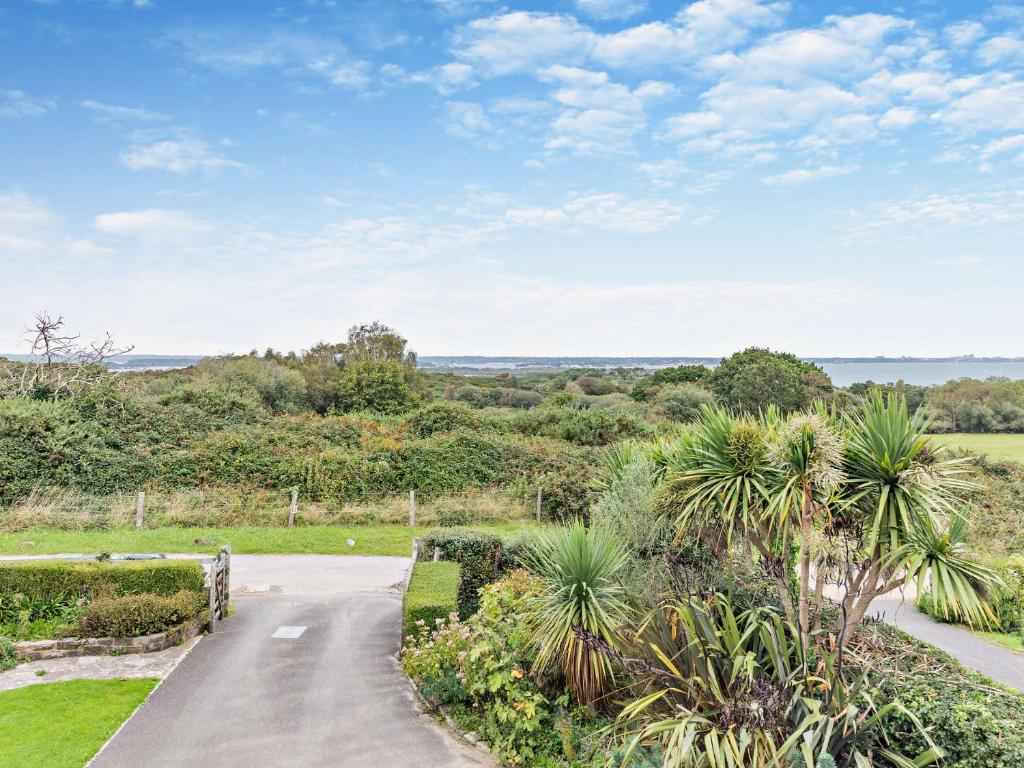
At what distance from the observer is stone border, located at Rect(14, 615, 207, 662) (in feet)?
29.3

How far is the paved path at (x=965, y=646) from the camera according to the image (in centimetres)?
875

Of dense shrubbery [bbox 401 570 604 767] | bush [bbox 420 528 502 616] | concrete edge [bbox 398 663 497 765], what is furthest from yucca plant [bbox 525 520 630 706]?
bush [bbox 420 528 502 616]

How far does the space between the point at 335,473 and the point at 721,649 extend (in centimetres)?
1687

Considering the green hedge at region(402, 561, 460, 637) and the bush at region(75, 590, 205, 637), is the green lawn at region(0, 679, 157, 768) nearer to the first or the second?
the bush at region(75, 590, 205, 637)

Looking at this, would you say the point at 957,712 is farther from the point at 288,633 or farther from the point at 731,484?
the point at 288,633

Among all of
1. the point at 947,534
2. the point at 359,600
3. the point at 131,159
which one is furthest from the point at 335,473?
the point at 947,534

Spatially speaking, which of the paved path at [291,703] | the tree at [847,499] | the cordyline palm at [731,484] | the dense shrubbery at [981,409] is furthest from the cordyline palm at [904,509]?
the dense shrubbery at [981,409]

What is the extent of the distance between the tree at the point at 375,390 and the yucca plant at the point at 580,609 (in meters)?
25.9

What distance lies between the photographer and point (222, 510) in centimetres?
1900

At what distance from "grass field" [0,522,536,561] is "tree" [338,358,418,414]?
14.4m

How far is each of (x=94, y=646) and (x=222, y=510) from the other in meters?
10.2

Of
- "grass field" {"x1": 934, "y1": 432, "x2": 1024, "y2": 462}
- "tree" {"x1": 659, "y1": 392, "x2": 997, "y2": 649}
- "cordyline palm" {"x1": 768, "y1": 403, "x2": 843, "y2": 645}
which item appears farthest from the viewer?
"grass field" {"x1": 934, "y1": 432, "x2": 1024, "y2": 462}

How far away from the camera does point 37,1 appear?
12.6 m

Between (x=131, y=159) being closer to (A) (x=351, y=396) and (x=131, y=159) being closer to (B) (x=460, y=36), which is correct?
(B) (x=460, y=36)
